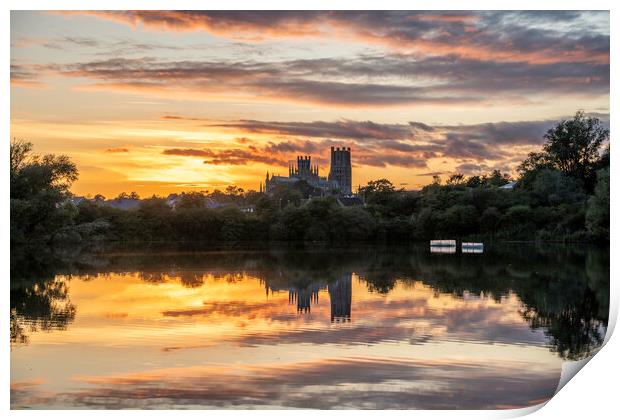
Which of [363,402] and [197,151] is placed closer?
[363,402]

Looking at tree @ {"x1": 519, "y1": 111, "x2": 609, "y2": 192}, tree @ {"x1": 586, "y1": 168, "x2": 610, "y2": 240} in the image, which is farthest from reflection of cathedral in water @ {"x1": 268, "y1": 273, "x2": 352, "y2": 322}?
tree @ {"x1": 519, "y1": 111, "x2": 609, "y2": 192}

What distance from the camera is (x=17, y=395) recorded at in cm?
700

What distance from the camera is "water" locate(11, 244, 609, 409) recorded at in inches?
280

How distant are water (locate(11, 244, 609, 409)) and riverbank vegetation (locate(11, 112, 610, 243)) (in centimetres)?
1316

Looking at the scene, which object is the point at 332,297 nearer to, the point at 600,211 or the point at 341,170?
the point at 600,211

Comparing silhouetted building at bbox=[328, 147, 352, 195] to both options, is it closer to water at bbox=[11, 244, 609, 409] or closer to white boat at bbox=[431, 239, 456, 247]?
white boat at bbox=[431, 239, 456, 247]

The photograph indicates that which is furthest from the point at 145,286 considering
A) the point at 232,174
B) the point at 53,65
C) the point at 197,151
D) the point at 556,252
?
the point at 556,252

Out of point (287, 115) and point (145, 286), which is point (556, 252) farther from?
point (145, 286)

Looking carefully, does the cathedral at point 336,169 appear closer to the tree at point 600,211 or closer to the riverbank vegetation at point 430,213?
the riverbank vegetation at point 430,213

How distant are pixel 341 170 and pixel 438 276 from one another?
7454 centimetres

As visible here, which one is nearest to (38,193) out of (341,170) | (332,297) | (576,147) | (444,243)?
(332,297)

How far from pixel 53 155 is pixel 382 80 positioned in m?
11.8

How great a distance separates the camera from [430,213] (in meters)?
38.9

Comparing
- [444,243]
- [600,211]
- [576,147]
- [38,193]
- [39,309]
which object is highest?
[576,147]
